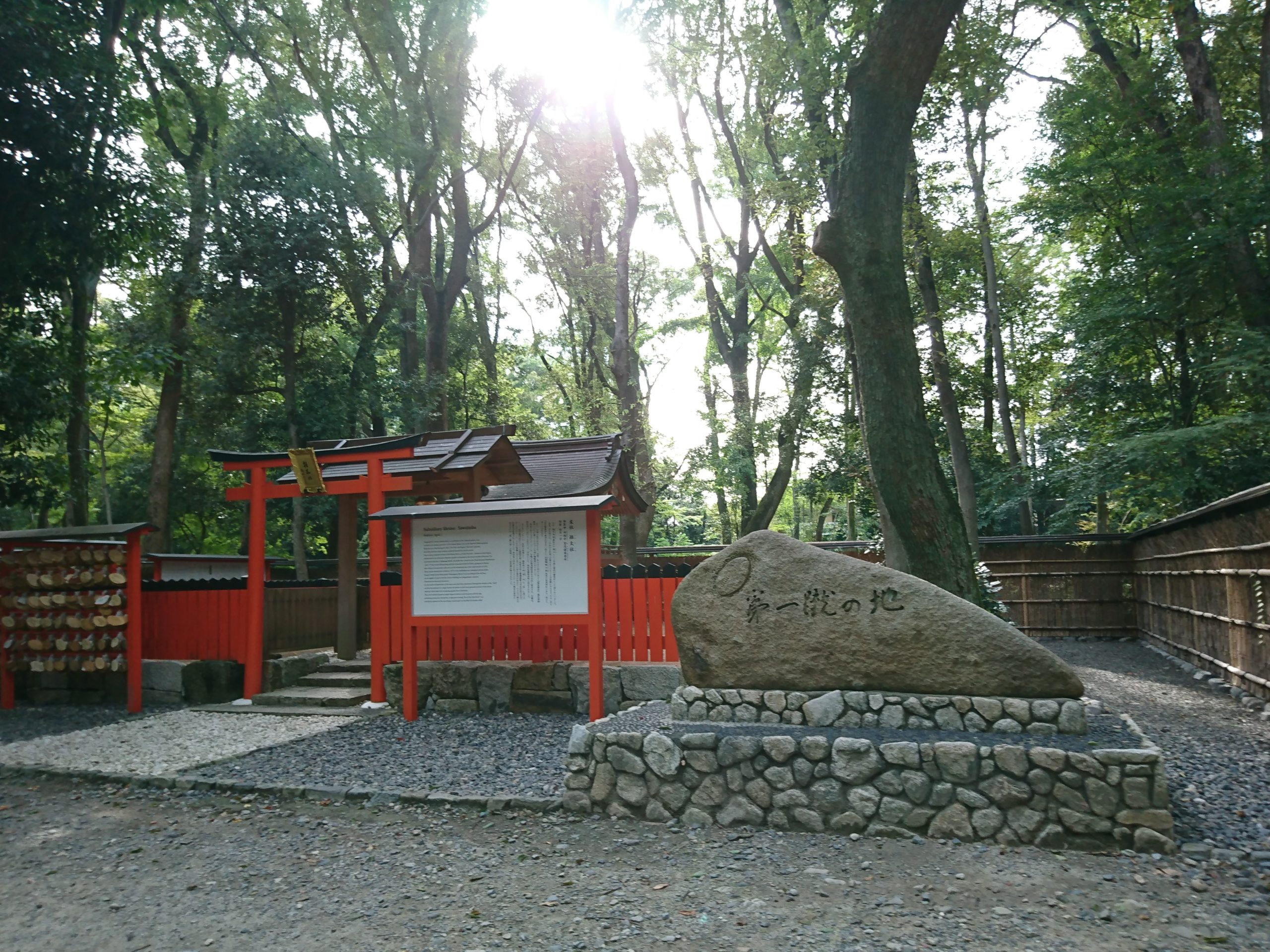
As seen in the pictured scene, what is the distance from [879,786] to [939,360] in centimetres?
1182

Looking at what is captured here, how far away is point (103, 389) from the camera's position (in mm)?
12844

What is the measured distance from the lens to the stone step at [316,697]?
30.1 ft

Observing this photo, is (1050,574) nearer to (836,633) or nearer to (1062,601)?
(1062,601)

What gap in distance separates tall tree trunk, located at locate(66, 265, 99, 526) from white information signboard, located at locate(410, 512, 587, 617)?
6433mm

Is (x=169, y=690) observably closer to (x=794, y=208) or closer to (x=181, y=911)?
(x=181, y=911)

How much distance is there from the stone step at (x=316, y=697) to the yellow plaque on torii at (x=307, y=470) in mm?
2336

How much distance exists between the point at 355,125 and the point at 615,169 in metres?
6.91

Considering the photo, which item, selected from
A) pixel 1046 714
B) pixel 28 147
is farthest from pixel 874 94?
pixel 28 147

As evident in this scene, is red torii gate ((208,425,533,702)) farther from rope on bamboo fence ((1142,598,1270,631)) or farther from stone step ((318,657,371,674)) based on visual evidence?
rope on bamboo fence ((1142,598,1270,631))

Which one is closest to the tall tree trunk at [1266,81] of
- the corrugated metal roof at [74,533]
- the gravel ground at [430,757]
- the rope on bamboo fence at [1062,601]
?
the rope on bamboo fence at [1062,601]

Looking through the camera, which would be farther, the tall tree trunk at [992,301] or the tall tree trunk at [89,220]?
the tall tree trunk at [992,301]

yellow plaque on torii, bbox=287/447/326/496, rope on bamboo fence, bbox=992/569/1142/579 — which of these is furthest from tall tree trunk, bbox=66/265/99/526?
rope on bamboo fence, bbox=992/569/1142/579

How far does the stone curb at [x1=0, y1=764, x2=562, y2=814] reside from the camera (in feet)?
17.3

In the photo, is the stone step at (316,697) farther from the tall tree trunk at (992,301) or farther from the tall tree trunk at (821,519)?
the tall tree trunk at (821,519)
